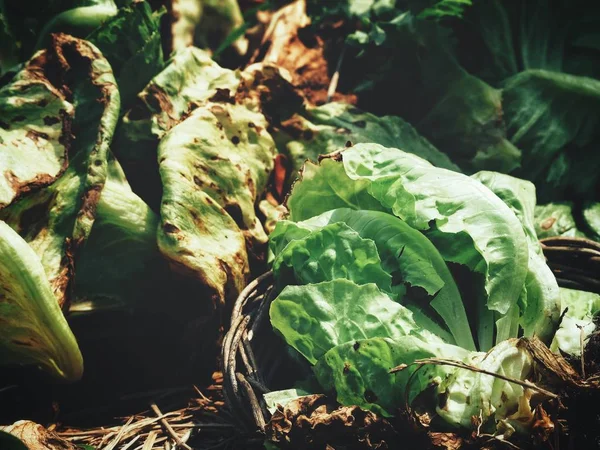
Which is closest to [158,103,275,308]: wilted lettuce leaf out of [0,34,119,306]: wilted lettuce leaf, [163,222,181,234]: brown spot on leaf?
[163,222,181,234]: brown spot on leaf

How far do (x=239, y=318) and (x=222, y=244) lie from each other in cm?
32

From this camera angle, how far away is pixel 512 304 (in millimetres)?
1666

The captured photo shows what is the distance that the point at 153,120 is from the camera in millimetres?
2283

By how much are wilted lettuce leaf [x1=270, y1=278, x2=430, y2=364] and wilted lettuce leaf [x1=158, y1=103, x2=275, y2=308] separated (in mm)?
399

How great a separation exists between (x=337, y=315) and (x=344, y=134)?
1259 millimetres

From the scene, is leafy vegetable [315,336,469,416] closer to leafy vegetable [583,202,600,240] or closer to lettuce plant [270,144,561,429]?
lettuce plant [270,144,561,429]

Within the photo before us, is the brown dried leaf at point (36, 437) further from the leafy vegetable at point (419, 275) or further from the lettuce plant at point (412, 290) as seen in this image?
the leafy vegetable at point (419, 275)

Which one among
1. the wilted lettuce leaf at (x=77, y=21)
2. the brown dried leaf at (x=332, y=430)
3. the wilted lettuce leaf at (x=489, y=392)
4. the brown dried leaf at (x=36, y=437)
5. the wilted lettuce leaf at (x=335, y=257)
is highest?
the wilted lettuce leaf at (x=77, y=21)

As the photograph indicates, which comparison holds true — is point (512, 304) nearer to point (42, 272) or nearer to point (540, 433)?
point (540, 433)

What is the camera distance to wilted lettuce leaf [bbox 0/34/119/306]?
1833mm

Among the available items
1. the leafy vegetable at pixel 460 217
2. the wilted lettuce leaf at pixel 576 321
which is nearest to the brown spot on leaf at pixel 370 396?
the leafy vegetable at pixel 460 217

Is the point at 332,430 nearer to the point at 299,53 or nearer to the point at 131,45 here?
the point at 131,45

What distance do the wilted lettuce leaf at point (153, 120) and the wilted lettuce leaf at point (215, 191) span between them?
130mm

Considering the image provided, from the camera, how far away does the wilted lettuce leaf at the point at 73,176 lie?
183 centimetres
